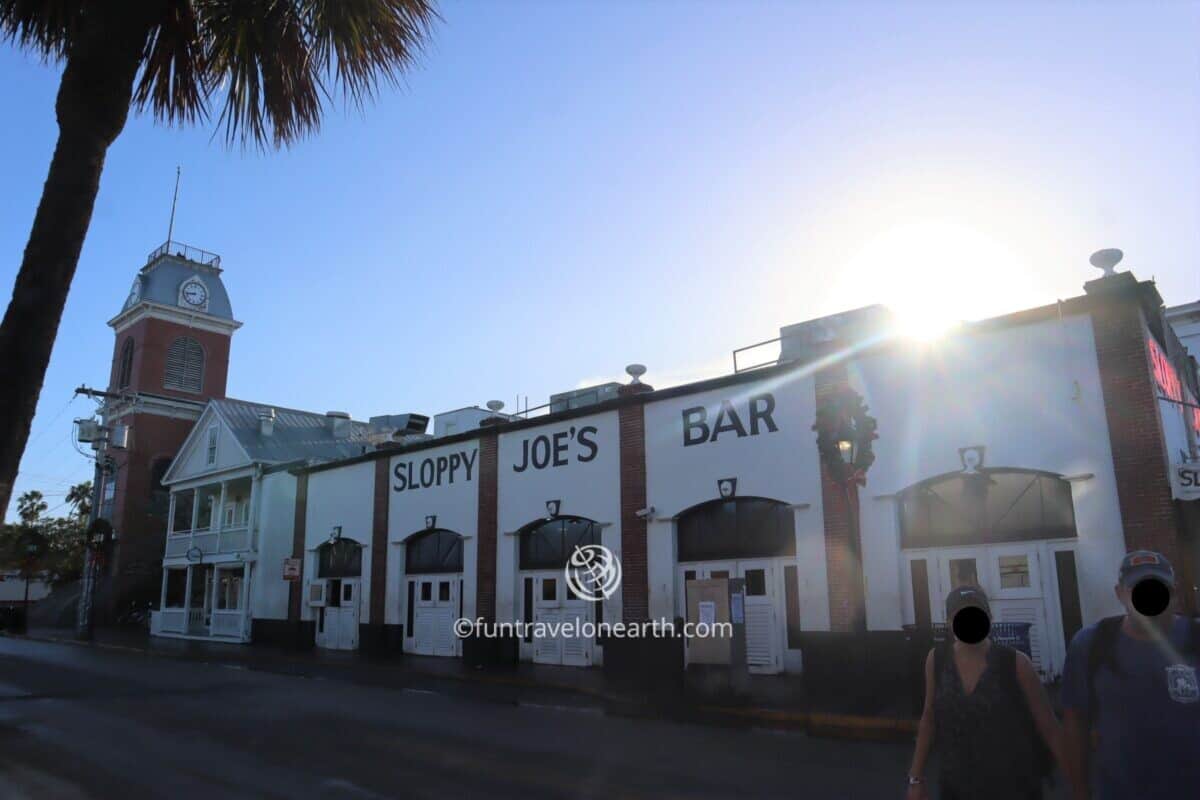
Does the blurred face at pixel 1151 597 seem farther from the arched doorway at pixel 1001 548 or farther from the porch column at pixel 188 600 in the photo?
the porch column at pixel 188 600

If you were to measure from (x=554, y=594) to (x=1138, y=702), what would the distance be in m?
17.9

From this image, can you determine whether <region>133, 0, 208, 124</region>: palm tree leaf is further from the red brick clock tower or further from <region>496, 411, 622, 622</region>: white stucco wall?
the red brick clock tower

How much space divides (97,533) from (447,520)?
15890 mm

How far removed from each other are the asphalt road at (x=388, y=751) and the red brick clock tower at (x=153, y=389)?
25.5 meters

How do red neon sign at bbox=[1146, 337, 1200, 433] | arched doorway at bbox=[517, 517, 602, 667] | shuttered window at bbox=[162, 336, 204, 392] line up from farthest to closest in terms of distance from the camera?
shuttered window at bbox=[162, 336, 204, 392] → arched doorway at bbox=[517, 517, 602, 667] → red neon sign at bbox=[1146, 337, 1200, 433]

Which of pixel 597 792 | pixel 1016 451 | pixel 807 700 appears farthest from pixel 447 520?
pixel 597 792

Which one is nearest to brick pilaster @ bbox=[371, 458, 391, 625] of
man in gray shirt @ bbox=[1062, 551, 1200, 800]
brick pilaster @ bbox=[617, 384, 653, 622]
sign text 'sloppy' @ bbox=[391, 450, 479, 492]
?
sign text 'sloppy' @ bbox=[391, 450, 479, 492]

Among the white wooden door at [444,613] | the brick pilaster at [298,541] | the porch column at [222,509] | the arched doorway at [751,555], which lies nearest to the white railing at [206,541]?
the porch column at [222,509]

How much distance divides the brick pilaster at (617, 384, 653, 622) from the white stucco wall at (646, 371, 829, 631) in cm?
16

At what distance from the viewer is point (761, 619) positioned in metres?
17.3

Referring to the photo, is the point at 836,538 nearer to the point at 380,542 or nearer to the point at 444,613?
the point at 444,613

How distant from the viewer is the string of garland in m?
13.2

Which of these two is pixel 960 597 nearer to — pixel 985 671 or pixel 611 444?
pixel 985 671

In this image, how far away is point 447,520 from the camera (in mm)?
23672
